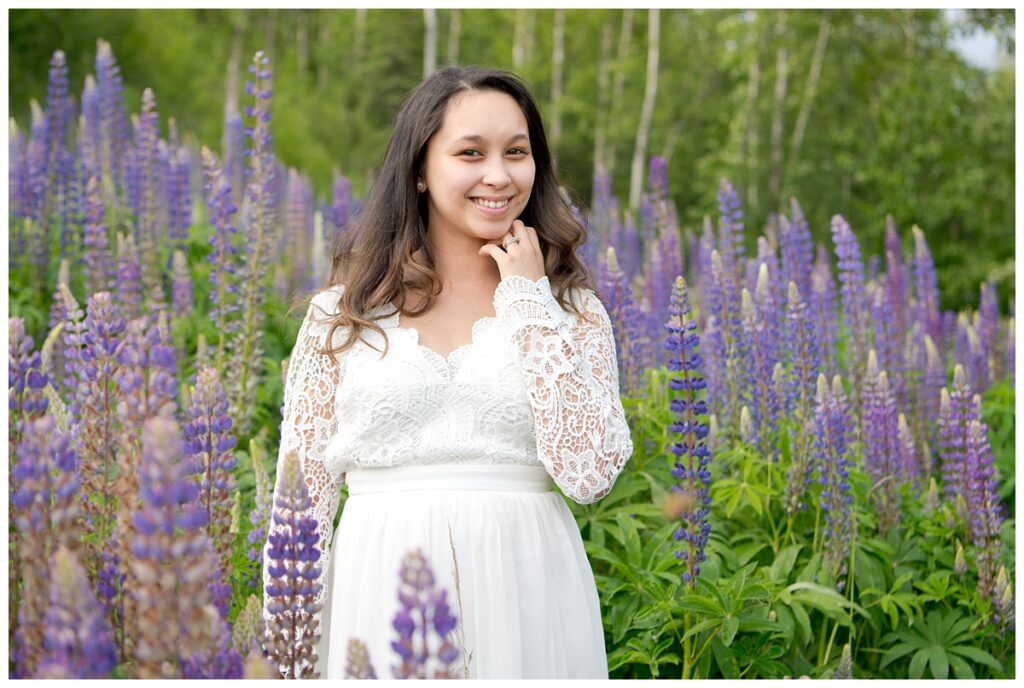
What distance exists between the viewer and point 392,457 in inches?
101

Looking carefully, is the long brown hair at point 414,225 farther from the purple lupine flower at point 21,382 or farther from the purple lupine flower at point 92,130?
the purple lupine flower at point 92,130

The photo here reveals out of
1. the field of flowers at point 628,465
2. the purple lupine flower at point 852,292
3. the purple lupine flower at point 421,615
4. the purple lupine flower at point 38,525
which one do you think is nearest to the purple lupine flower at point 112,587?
the field of flowers at point 628,465

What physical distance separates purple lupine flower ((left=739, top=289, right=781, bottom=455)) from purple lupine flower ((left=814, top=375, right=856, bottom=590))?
0.23m

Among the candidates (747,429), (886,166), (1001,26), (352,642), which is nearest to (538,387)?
(352,642)

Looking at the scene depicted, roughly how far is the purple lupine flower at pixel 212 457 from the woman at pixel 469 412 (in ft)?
1.12

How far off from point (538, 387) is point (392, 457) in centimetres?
35

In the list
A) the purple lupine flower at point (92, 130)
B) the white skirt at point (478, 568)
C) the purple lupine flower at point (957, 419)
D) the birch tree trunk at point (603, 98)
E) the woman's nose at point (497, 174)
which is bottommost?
the white skirt at point (478, 568)

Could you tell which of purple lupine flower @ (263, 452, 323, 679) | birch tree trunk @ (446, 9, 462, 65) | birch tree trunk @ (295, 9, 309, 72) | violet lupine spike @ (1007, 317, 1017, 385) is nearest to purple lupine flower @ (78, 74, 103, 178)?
purple lupine flower @ (263, 452, 323, 679)

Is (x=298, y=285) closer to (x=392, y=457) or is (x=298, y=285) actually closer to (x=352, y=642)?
(x=392, y=457)

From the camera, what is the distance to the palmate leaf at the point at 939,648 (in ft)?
11.7

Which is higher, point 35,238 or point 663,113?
point 663,113

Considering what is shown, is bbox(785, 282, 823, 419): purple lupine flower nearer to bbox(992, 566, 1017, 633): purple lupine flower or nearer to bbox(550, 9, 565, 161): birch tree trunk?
bbox(992, 566, 1017, 633): purple lupine flower

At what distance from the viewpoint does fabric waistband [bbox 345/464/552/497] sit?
256 centimetres

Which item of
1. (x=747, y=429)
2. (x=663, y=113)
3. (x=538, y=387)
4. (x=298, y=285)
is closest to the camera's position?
(x=538, y=387)
